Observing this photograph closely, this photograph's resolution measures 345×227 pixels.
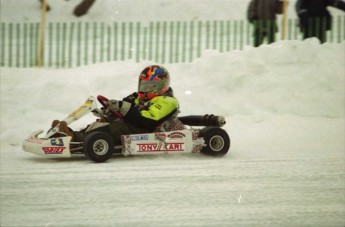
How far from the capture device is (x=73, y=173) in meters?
5.87

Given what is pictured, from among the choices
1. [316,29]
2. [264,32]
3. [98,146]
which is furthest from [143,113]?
[316,29]

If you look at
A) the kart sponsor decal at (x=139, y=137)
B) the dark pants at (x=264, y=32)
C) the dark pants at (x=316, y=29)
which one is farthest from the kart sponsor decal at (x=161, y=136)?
the dark pants at (x=316, y=29)

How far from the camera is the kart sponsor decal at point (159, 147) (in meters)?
6.52

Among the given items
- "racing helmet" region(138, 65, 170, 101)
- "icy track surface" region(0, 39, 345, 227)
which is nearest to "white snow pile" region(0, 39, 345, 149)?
"icy track surface" region(0, 39, 345, 227)

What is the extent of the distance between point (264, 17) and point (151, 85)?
15.5ft

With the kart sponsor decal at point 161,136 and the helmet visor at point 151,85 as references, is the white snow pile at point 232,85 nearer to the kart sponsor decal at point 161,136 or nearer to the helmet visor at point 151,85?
the helmet visor at point 151,85

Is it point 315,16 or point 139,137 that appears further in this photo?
point 315,16

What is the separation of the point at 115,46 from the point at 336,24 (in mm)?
4348

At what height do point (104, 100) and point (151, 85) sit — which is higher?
point (151, 85)

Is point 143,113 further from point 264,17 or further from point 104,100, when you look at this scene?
point 264,17

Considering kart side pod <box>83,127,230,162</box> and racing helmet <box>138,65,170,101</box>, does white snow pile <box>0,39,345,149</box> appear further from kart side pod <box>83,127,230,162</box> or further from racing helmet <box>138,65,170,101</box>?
kart side pod <box>83,127,230,162</box>

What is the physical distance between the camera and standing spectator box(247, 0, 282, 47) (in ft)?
35.5

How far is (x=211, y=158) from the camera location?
6.81 m

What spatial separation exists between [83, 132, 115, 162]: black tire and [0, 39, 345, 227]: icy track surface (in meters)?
0.10
